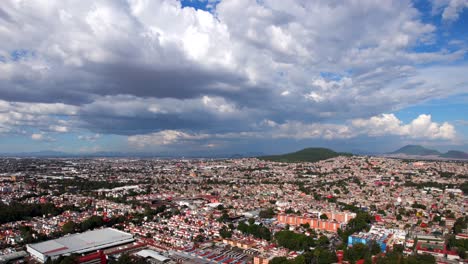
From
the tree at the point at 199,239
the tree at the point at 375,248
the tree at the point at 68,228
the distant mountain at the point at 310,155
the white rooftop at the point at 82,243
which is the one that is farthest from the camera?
the distant mountain at the point at 310,155

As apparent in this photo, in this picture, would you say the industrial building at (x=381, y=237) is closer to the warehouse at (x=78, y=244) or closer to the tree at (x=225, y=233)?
the tree at (x=225, y=233)

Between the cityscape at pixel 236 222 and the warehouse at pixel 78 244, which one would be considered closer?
the warehouse at pixel 78 244

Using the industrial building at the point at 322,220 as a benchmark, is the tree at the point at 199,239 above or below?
below

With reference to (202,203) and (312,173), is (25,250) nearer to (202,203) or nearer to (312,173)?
(202,203)

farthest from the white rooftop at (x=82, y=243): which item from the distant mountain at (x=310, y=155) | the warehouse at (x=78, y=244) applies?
the distant mountain at (x=310, y=155)

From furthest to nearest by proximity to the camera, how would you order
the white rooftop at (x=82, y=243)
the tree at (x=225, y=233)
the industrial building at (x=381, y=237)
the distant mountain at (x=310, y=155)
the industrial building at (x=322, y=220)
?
1. the distant mountain at (x=310, y=155)
2. the industrial building at (x=322, y=220)
3. the tree at (x=225, y=233)
4. the industrial building at (x=381, y=237)
5. the white rooftop at (x=82, y=243)

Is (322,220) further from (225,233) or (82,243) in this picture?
(82,243)

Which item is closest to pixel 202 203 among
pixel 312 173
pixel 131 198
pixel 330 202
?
pixel 131 198

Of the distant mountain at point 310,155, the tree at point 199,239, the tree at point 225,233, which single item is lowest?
the tree at point 199,239

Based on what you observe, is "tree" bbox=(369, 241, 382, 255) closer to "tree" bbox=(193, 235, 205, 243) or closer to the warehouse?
"tree" bbox=(193, 235, 205, 243)
